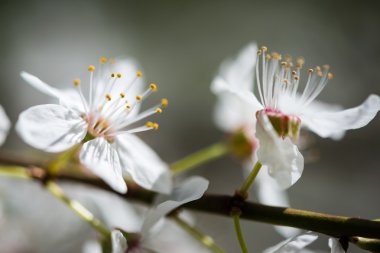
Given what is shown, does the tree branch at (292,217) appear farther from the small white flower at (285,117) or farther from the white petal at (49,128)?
the white petal at (49,128)

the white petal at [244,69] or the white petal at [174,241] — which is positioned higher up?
the white petal at [244,69]

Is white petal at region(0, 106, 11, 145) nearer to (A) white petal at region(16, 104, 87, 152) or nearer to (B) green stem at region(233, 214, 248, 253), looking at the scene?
(A) white petal at region(16, 104, 87, 152)

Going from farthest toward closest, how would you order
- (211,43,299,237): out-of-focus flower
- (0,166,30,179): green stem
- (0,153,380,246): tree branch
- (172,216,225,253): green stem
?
1. (211,43,299,237): out-of-focus flower
2. (0,166,30,179): green stem
3. (172,216,225,253): green stem
4. (0,153,380,246): tree branch

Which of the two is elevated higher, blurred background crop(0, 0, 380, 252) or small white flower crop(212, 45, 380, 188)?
small white flower crop(212, 45, 380, 188)

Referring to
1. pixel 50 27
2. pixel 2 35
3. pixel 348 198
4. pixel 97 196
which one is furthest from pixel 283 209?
pixel 50 27

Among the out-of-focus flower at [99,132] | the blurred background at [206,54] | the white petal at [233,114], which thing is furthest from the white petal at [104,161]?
the blurred background at [206,54]

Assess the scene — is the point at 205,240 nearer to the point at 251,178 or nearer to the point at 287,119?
the point at 251,178

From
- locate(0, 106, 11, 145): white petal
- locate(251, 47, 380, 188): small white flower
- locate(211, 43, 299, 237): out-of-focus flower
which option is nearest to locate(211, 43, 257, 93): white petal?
locate(211, 43, 299, 237): out-of-focus flower

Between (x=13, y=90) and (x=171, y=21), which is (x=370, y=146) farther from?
(x=13, y=90)
